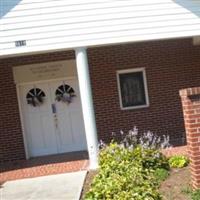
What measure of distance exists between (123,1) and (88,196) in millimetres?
6076

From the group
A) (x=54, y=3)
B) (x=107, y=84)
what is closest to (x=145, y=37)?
(x=54, y=3)

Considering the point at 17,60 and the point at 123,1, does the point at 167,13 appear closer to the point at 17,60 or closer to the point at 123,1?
the point at 123,1

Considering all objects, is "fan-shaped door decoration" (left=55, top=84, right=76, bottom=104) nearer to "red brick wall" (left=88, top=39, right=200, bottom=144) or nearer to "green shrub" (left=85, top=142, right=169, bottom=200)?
"red brick wall" (left=88, top=39, right=200, bottom=144)

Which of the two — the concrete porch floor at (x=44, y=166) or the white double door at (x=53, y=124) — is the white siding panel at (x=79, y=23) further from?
the white double door at (x=53, y=124)

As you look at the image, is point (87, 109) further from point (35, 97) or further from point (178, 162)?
point (35, 97)

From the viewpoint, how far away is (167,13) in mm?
11711

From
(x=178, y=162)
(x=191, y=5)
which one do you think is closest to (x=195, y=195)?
(x=178, y=162)

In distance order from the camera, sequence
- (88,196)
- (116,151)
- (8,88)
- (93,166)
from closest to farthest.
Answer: (88,196) → (116,151) → (93,166) → (8,88)

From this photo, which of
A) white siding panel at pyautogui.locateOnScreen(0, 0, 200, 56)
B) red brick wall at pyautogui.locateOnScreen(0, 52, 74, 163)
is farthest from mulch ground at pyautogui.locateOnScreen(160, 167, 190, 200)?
red brick wall at pyautogui.locateOnScreen(0, 52, 74, 163)

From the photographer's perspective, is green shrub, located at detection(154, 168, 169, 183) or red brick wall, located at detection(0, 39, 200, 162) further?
red brick wall, located at detection(0, 39, 200, 162)

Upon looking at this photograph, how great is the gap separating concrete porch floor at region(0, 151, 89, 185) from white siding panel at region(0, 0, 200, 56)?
8.87 feet

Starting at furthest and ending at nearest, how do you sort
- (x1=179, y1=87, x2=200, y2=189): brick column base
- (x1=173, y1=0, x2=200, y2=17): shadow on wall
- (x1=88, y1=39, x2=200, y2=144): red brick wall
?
(x1=88, y1=39, x2=200, y2=144): red brick wall → (x1=173, y1=0, x2=200, y2=17): shadow on wall → (x1=179, y1=87, x2=200, y2=189): brick column base

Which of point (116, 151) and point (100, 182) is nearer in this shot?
point (100, 182)

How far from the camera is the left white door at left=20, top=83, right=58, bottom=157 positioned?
14.4m
